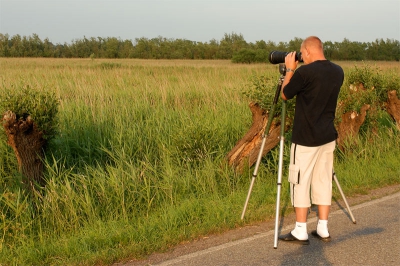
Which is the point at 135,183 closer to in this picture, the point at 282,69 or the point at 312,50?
the point at 282,69

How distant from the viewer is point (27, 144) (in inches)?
260

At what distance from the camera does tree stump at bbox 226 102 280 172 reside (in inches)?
316

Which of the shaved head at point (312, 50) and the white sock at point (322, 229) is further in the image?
the white sock at point (322, 229)

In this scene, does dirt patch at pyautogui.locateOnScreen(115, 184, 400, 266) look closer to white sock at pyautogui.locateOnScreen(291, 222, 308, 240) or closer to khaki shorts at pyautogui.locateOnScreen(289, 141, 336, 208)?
white sock at pyautogui.locateOnScreen(291, 222, 308, 240)

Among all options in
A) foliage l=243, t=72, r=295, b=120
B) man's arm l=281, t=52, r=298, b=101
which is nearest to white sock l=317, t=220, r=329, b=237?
man's arm l=281, t=52, r=298, b=101

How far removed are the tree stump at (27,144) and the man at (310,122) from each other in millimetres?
3244

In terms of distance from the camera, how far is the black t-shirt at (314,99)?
5262 millimetres

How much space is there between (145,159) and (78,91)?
181 inches

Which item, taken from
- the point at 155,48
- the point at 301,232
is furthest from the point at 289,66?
the point at 155,48

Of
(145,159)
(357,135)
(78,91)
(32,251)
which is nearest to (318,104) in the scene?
(32,251)

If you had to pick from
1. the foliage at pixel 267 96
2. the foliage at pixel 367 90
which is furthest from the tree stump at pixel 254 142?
the foliage at pixel 367 90

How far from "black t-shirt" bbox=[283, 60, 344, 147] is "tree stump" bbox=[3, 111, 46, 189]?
3264 millimetres

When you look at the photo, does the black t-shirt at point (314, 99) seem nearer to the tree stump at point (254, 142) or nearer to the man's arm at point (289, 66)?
the man's arm at point (289, 66)

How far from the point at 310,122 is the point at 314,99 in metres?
0.24
